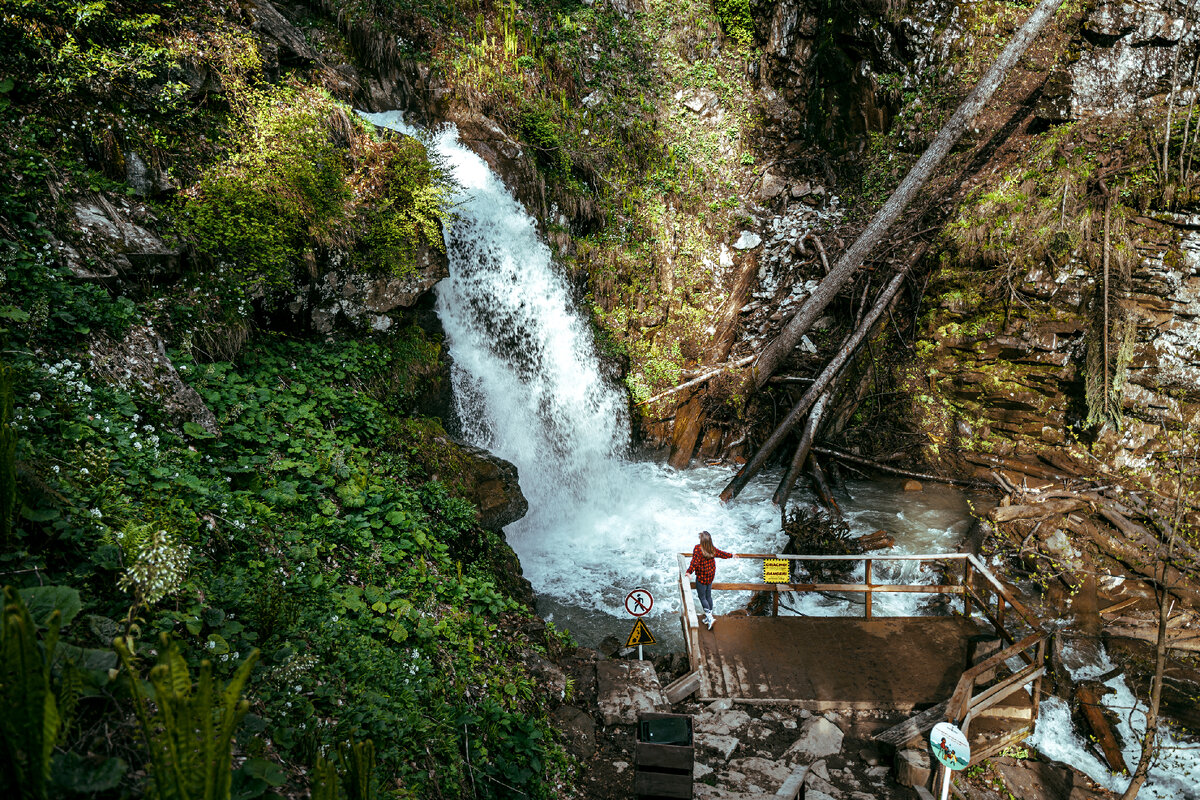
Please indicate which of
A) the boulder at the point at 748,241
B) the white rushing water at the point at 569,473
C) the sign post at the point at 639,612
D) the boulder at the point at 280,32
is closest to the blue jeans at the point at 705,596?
the sign post at the point at 639,612

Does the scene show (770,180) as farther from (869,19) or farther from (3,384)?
(3,384)

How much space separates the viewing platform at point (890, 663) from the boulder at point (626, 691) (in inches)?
24.4

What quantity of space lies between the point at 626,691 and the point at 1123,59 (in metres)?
15.3

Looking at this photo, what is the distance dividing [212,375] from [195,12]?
16.7 feet

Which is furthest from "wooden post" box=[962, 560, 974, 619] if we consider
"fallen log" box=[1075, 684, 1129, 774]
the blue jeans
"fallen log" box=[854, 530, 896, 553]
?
the blue jeans

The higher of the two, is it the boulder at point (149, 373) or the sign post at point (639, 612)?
the boulder at point (149, 373)

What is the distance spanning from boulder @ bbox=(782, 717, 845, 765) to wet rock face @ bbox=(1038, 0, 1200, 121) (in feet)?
43.5

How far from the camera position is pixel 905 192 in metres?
11.7

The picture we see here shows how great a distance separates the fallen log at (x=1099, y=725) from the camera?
256 inches

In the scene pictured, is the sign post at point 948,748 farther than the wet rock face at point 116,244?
No

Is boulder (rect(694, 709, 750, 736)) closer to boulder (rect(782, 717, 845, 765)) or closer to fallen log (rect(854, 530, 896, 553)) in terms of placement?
boulder (rect(782, 717, 845, 765))

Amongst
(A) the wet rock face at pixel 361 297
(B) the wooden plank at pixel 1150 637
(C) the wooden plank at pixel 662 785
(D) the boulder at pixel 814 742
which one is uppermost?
(A) the wet rock face at pixel 361 297

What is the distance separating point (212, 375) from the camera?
19.3ft

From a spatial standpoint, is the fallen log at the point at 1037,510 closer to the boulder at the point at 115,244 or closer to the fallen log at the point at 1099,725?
the fallen log at the point at 1099,725
